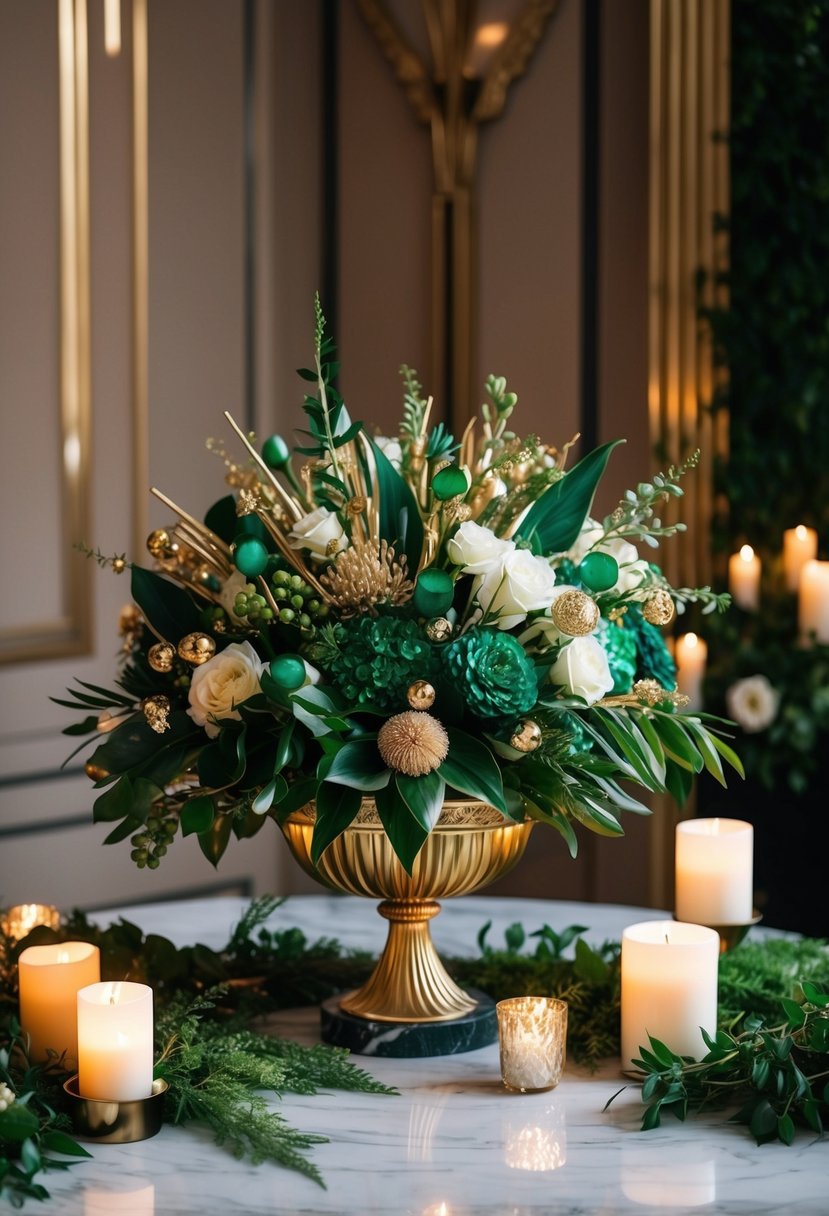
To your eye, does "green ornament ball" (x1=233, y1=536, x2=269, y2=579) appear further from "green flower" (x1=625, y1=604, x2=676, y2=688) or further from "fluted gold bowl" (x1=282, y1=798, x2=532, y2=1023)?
"green flower" (x1=625, y1=604, x2=676, y2=688)

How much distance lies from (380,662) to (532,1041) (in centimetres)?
32

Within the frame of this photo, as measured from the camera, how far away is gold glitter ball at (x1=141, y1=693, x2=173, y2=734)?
121 cm

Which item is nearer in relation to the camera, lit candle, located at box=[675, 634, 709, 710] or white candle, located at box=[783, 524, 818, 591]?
lit candle, located at box=[675, 634, 709, 710]

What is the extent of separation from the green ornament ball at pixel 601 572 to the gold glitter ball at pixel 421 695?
168mm

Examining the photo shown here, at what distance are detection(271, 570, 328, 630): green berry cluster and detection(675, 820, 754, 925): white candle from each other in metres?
0.41

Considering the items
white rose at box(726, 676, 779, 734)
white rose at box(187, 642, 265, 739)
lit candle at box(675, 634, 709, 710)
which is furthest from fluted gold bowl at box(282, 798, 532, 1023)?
white rose at box(726, 676, 779, 734)

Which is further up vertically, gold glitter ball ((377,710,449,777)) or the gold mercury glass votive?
gold glitter ball ((377,710,449,777))

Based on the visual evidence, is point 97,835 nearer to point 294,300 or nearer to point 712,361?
point 294,300

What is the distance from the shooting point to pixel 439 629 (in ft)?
3.87

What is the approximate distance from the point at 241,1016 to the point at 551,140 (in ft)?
7.07

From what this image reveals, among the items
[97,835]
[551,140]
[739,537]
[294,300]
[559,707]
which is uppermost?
[551,140]

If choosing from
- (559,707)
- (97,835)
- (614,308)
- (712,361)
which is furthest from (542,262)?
(559,707)

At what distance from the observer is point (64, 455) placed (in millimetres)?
2820

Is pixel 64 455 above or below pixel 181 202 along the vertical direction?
below
